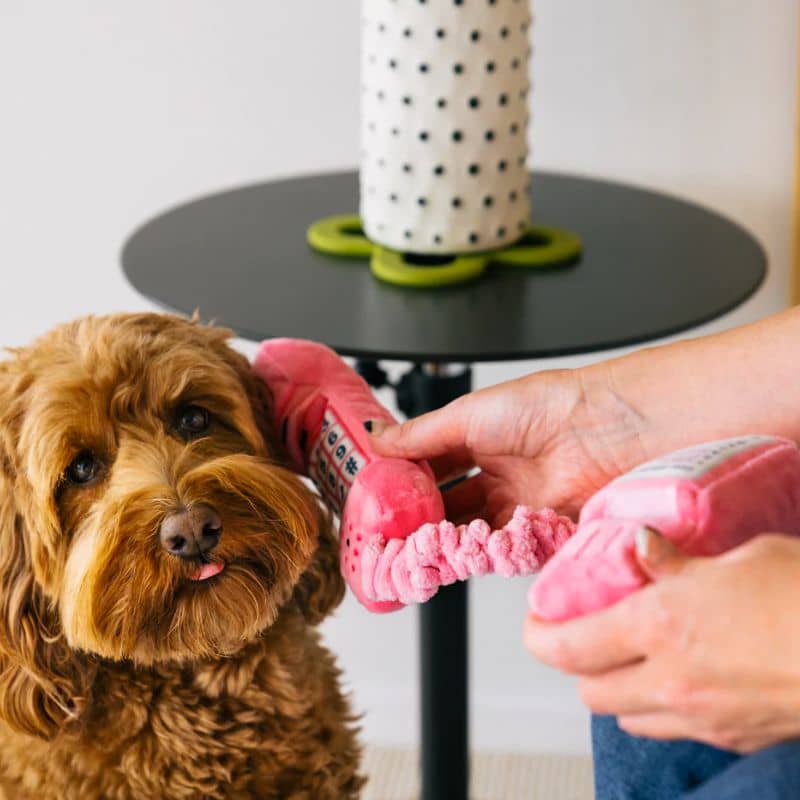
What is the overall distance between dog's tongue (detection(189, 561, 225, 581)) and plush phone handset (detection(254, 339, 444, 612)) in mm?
116

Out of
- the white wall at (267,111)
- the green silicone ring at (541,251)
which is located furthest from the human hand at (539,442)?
the white wall at (267,111)

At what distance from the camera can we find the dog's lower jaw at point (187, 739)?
43.4 inches

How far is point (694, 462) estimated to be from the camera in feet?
2.79

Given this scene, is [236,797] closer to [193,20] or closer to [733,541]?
[733,541]

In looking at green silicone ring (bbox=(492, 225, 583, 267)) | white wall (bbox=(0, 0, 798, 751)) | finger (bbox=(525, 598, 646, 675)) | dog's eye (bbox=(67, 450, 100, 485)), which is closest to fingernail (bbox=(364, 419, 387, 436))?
dog's eye (bbox=(67, 450, 100, 485))

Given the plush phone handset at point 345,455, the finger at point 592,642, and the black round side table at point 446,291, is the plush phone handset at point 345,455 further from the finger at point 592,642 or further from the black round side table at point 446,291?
the finger at point 592,642

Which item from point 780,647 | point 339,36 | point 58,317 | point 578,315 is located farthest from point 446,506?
point 58,317

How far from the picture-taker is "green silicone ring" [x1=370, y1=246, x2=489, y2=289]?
1459 millimetres

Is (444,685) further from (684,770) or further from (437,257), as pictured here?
(684,770)

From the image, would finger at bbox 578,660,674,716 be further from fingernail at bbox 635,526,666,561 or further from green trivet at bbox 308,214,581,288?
green trivet at bbox 308,214,581,288

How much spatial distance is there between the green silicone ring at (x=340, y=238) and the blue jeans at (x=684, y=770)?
2.40 ft

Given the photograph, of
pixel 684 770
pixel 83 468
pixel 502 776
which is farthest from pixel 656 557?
pixel 502 776

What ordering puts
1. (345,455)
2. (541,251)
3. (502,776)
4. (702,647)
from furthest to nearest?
(502,776) < (541,251) < (345,455) < (702,647)

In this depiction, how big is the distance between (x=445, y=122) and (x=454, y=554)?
61 centimetres
